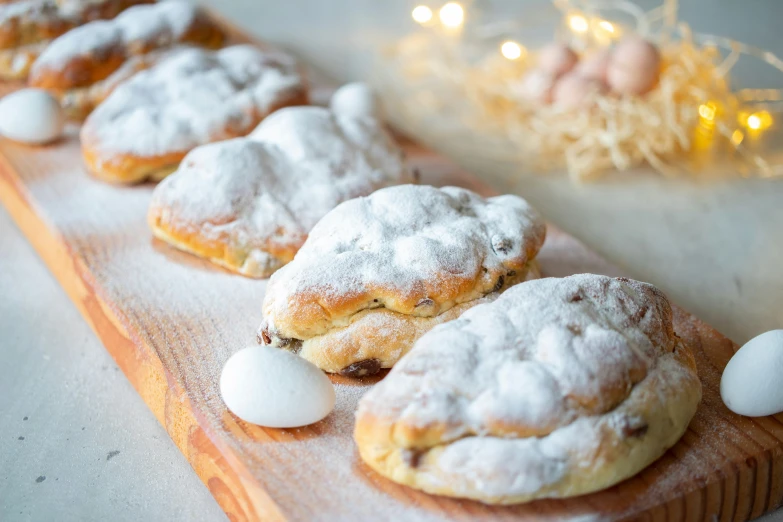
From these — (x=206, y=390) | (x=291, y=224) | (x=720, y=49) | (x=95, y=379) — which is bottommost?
(x=95, y=379)

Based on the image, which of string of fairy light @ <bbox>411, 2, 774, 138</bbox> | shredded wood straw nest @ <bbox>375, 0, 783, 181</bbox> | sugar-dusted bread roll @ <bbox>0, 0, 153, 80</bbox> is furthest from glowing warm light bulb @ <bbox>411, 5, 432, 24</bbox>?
sugar-dusted bread roll @ <bbox>0, 0, 153, 80</bbox>

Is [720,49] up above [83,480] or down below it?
above

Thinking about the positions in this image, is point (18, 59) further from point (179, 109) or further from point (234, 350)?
point (234, 350)

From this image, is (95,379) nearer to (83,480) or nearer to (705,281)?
(83,480)

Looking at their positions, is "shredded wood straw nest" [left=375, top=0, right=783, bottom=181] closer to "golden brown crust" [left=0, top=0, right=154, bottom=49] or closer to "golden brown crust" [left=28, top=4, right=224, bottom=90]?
"golden brown crust" [left=28, top=4, right=224, bottom=90]

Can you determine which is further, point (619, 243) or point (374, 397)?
point (619, 243)

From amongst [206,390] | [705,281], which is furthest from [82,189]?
[705,281]

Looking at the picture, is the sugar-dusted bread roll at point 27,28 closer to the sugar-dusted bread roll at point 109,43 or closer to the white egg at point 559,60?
the sugar-dusted bread roll at point 109,43
